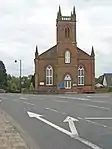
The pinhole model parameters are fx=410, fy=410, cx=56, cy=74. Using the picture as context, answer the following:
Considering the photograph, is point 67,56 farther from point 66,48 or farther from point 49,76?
point 49,76

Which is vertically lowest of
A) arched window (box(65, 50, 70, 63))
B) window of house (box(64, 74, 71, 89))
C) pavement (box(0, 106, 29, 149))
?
pavement (box(0, 106, 29, 149))

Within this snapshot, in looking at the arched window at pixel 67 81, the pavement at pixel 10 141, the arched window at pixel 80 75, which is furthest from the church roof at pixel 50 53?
the pavement at pixel 10 141

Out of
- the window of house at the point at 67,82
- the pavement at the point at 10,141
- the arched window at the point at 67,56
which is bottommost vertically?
the pavement at the point at 10,141

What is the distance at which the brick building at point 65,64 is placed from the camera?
92.9m

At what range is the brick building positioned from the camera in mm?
92875

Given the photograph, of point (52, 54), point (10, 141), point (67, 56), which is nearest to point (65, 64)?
point (67, 56)

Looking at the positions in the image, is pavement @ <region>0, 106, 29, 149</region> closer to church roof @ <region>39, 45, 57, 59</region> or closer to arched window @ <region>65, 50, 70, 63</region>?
arched window @ <region>65, 50, 70, 63</region>

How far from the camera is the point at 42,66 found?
95.9 metres

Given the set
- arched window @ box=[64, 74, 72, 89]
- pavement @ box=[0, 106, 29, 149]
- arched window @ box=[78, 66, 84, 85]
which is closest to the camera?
pavement @ box=[0, 106, 29, 149]

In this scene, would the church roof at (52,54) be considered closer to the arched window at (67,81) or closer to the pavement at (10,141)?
the arched window at (67,81)

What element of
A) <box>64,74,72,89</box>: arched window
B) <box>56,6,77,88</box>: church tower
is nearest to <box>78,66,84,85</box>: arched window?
<box>56,6,77,88</box>: church tower

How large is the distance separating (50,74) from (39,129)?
79.9 meters

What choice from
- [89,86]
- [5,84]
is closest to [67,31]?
[89,86]

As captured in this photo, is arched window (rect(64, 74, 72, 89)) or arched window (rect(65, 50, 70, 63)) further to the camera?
arched window (rect(65, 50, 70, 63))
